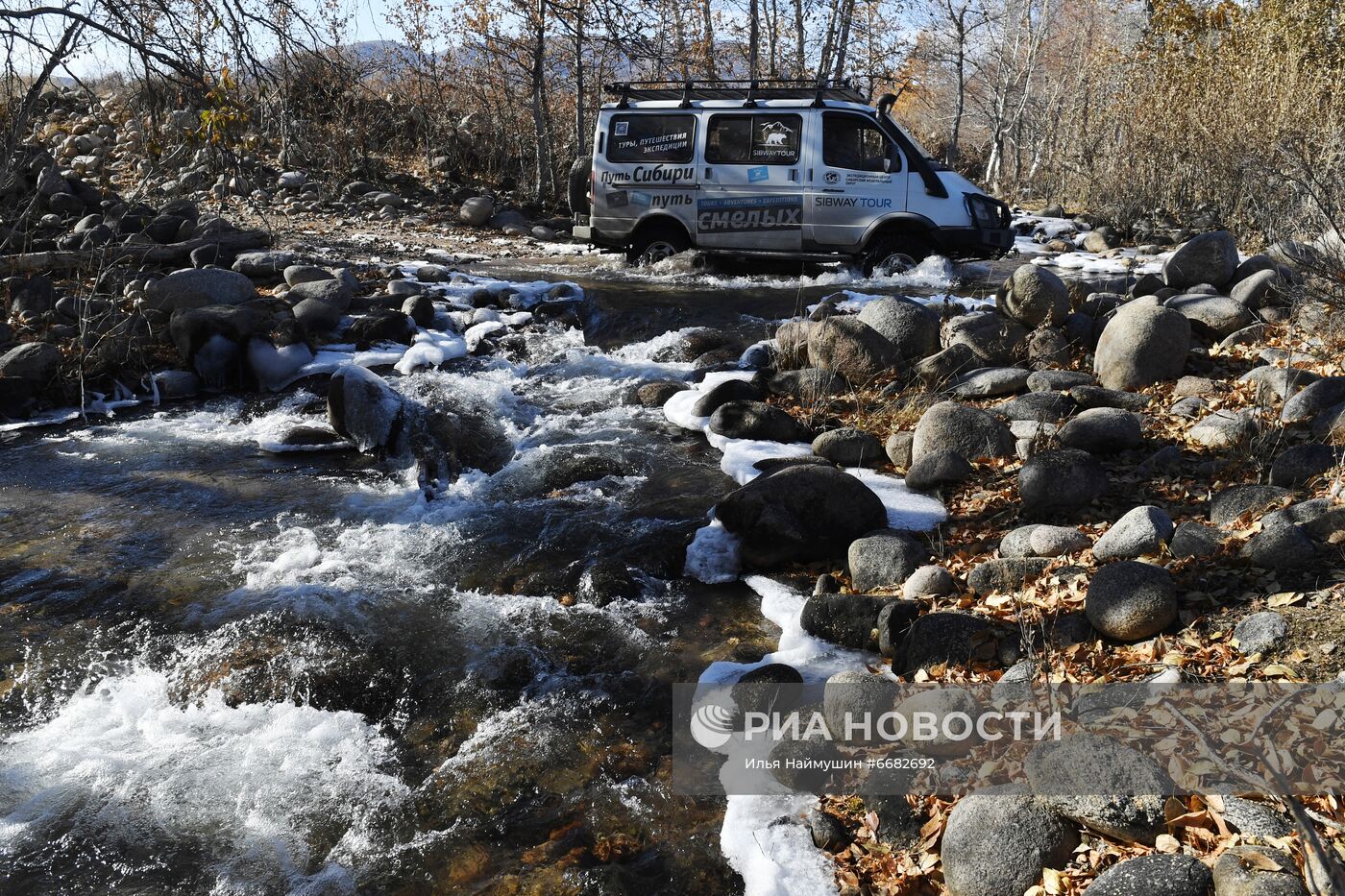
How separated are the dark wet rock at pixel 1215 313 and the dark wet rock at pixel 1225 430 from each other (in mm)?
1968

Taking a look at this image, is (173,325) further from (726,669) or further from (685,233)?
(726,669)

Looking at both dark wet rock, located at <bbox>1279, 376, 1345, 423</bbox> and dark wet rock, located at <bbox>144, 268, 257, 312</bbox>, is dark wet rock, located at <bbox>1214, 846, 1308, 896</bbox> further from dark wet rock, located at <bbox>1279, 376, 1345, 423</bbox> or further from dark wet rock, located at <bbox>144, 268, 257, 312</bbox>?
dark wet rock, located at <bbox>144, 268, 257, 312</bbox>

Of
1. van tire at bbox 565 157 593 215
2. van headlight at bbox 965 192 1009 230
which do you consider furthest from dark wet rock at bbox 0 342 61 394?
van headlight at bbox 965 192 1009 230

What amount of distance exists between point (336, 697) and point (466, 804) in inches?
45.0

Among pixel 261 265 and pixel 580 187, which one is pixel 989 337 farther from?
pixel 261 265

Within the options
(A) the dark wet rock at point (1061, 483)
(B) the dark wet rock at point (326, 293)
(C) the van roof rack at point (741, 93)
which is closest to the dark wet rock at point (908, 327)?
(A) the dark wet rock at point (1061, 483)

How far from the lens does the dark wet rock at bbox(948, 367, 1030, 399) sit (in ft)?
25.9

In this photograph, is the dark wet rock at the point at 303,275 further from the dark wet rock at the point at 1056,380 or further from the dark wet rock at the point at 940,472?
the dark wet rock at the point at 1056,380

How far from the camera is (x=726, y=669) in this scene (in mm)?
4965

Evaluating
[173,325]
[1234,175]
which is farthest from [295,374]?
[1234,175]

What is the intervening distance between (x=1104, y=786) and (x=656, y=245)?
11324 mm

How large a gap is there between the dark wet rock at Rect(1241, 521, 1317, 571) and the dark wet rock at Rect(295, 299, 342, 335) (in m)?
9.34

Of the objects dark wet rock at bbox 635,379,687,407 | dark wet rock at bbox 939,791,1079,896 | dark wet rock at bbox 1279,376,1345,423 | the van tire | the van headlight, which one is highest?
the van tire

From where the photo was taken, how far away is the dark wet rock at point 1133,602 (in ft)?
14.4
